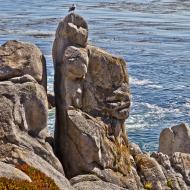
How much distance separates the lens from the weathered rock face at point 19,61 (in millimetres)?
31094

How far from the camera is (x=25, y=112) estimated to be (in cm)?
3012

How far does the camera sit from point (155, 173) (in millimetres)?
34844

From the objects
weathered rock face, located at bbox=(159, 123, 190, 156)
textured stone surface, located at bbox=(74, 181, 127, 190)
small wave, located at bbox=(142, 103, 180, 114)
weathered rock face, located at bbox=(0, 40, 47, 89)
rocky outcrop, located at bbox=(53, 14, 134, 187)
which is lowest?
small wave, located at bbox=(142, 103, 180, 114)

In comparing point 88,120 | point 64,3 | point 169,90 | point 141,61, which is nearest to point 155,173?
point 88,120

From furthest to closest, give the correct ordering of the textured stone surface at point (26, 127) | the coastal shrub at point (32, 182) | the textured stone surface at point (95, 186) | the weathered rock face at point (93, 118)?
the weathered rock face at point (93, 118) < the textured stone surface at point (95, 186) < the textured stone surface at point (26, 127) < the coastal shrub at point (32, 182)

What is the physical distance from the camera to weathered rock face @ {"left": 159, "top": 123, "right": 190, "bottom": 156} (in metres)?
46.0

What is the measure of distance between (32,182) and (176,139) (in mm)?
24546

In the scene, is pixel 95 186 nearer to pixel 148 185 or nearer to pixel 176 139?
pixel 148 185

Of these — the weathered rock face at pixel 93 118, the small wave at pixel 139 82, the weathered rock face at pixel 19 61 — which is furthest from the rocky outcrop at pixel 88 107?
the small wave at pixel 139 82

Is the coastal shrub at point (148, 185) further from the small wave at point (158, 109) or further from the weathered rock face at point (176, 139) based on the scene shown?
the small wave at point (158, 109)

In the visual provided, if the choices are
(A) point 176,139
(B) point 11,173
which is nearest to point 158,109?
(A) point 176,139

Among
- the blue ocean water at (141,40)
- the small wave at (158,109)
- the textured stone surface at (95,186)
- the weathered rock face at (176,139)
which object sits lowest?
the blue ocean water at (141,40)

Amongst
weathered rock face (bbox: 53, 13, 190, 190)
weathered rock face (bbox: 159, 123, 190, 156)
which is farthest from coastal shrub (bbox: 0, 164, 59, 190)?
weathered rock face (bbox: 159, 123, 190, 156)

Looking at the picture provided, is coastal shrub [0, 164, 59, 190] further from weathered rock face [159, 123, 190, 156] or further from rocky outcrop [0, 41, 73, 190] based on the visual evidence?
weathered rock face [159, 123, 190, 156]
